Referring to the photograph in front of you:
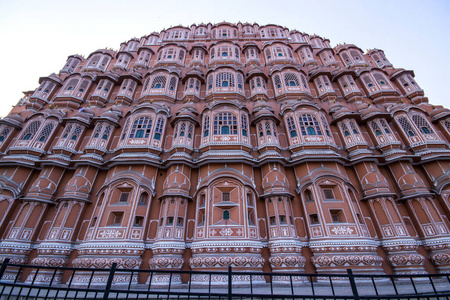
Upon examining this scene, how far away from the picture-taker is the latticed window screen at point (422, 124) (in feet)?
53.4

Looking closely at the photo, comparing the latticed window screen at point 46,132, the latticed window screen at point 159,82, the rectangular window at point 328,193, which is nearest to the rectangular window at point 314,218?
the rectangular window at point 328,193

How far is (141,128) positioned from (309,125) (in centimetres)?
1252

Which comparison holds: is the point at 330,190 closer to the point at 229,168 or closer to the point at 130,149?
the point at 229,168

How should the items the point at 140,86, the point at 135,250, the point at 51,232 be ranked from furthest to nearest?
the point at 140,86 < the point at 51,232 < the point at 135,250

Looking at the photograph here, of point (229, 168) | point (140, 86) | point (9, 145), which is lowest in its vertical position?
point (229, 168)

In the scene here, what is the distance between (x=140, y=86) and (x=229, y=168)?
14744mm

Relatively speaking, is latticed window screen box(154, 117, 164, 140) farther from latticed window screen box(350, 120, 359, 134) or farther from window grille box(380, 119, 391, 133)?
window grille box(380, 119, 391, 133)

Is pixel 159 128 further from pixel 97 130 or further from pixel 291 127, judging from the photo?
pixel 291 127

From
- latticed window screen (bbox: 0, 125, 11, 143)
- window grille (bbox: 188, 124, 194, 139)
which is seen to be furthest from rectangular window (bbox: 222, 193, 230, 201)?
latticed window screen (bbox: 0, 125, 11, 143)

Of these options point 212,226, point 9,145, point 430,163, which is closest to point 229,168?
point 212,226

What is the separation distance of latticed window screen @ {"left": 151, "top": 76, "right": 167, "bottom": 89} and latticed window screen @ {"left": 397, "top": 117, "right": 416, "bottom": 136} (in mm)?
20176

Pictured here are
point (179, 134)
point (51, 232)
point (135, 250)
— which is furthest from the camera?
point (179, 134)

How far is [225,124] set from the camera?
646 inches

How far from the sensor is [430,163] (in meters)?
14.8
